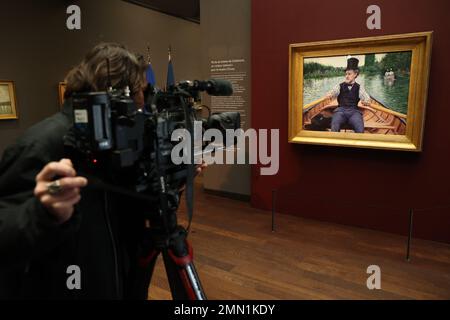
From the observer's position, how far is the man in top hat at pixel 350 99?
2969 mm

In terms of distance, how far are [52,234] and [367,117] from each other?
113 inches

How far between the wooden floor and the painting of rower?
3.33 feet

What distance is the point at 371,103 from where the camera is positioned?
2938mm

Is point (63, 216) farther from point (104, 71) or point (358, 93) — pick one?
point (358, 93)

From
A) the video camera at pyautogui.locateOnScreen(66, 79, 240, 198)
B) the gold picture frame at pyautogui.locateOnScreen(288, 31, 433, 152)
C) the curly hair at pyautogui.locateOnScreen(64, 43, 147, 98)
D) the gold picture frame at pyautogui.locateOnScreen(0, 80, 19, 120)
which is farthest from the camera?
the gold picture frame at pyautogui.locateOnScreen(0, 80, 19, 120)

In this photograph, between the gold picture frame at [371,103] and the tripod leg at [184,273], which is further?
the gold picture frame at [371,103]

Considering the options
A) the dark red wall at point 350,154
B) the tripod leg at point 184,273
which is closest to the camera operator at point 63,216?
the tripod leg at point 184,273

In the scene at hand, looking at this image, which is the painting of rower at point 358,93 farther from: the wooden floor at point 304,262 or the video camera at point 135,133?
the video camera at point 135,133

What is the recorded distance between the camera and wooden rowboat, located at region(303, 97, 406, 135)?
2.85 meters

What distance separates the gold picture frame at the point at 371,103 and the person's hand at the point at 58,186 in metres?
2.81

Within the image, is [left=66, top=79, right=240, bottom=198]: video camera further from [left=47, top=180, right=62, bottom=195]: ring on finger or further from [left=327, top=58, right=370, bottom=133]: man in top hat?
[left=327, top=58, right=370, bottom=133]: man in top hat

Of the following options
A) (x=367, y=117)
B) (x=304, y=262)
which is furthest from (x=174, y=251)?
(x=367, y=117)

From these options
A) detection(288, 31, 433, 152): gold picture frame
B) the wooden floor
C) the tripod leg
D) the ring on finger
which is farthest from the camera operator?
detection(288, 31, 433, 152): gold picture frame
